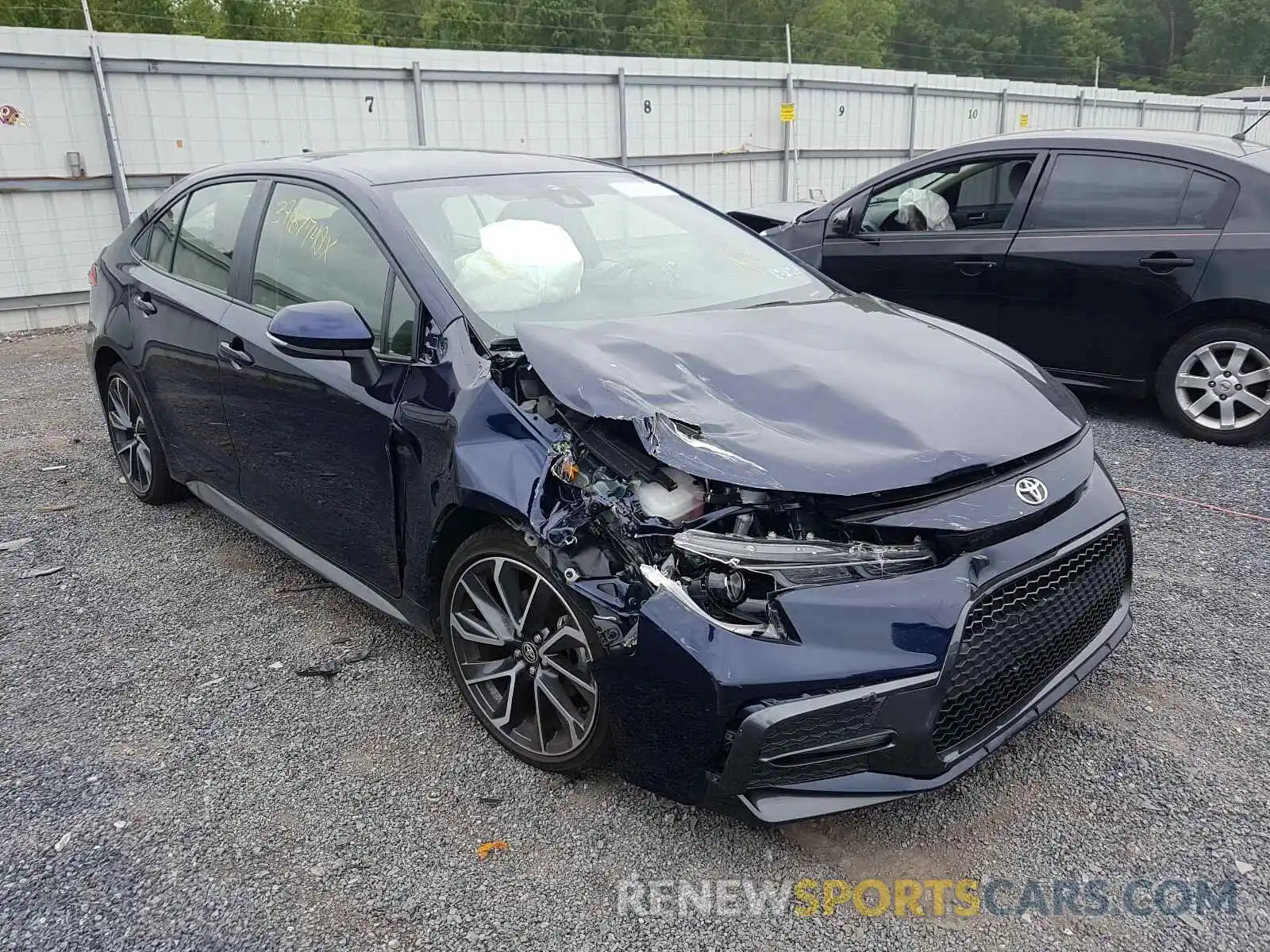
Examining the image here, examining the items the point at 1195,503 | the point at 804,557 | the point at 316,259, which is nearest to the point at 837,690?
the point at 804,557

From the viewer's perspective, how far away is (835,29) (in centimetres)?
5978

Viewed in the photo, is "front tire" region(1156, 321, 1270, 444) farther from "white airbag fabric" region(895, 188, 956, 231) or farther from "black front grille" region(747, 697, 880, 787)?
"black front grille" region(747, 697, 880, 787)

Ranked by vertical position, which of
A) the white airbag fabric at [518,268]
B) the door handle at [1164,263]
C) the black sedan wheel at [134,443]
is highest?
the white airbag fabric at [518,268]

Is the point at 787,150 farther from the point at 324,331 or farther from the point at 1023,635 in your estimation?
the point at 1023,635

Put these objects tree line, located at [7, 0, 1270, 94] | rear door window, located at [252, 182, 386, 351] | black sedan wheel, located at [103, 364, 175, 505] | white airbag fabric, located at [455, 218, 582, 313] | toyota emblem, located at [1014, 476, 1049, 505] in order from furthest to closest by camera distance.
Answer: tree line, located at [7, 0, 1270, 94] < black sedan wheel, located at [103, 364, 175, 505] < rear door window, located at [252, 182, 386, 351] < white airbag fabric, located at [455, 218, 582, 313] < toyota emblem, located at [1014, 476, 1049, 505]

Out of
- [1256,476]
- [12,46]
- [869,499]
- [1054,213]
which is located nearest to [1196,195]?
[1054,213]

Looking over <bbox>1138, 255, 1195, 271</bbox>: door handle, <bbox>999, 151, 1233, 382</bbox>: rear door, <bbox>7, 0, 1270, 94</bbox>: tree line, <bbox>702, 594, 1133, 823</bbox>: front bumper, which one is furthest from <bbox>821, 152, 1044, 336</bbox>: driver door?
<bbox>7, 0, 1270, 94</bbox>: tree line

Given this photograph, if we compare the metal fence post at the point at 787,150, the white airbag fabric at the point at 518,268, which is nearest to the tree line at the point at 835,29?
the metal fence post at the point at 787,150

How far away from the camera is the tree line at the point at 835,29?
35.6 m

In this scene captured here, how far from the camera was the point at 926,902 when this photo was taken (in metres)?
2.15

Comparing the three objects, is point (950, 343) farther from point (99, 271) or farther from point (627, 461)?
point (99, 271)

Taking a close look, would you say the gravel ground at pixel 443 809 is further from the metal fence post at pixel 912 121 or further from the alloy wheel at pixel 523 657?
the metal fence post at pixel 912 121

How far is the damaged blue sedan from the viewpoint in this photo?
81.9 inches

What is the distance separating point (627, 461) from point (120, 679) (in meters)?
2.05
